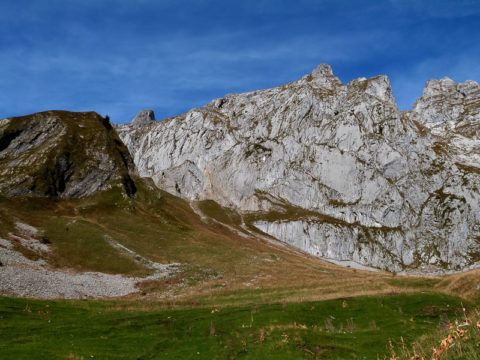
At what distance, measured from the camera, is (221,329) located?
41.3m

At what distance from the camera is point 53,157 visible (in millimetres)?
140750

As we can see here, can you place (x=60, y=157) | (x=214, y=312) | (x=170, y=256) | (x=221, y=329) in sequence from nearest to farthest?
1. (x=221, y=329)
2. (x=214, y=312)
3. (x=170, y=256)
4. (x=60, y=157)

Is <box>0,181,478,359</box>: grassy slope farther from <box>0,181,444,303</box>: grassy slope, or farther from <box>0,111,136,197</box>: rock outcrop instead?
<box>0,111,136,197</box>: rock outcrop

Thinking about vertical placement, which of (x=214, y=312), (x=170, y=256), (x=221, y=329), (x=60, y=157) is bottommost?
(x=214, y=312)

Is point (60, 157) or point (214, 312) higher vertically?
point (60, 157)

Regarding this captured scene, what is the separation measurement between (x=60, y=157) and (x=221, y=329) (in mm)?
116098

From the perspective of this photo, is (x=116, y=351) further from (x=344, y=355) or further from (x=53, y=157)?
(x=53, y=157)

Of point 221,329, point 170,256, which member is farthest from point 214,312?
point 170,256

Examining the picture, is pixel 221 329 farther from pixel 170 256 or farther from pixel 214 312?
pixel 170 256

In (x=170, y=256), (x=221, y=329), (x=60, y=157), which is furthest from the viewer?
(x=60, y=157)

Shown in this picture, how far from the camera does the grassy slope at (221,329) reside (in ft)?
105

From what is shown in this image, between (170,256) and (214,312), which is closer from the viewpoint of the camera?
(214,312)

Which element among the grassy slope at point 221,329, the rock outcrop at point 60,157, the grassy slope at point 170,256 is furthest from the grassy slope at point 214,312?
the rock outcrop at point 60,157

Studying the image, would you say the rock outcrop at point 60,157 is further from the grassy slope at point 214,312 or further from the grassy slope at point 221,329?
the grassy slope at point 221,329
